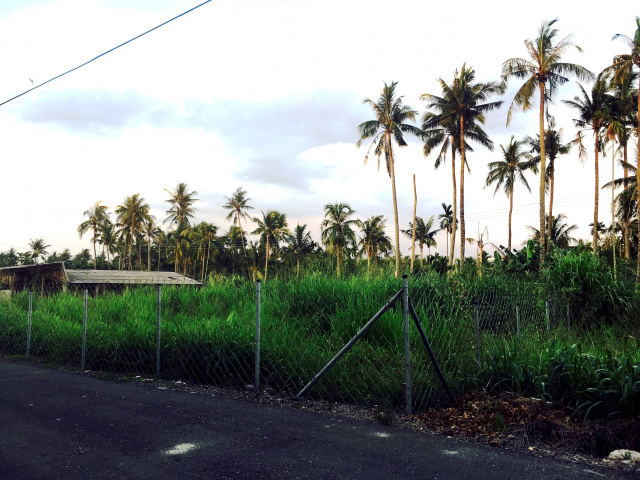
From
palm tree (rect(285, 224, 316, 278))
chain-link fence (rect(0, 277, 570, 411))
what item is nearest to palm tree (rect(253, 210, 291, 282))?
palm tree (rect(285, 224, 316, 278))

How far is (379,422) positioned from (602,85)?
3809 centimetres

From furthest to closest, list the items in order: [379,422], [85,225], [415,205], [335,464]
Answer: [85,225], [415,205], [379,422], [335,464]

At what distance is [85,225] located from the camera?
65750mm

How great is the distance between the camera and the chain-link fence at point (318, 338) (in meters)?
6.02

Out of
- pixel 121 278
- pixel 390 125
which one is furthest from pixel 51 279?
pixel 390 125

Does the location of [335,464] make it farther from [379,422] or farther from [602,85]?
[602,85]

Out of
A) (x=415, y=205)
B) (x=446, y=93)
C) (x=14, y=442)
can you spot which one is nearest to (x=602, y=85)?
(x=446, y=93)

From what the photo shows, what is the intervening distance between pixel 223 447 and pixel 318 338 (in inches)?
121

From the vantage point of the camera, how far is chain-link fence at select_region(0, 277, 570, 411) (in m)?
6.02

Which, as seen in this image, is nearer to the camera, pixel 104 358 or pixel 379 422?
pixel 379 422

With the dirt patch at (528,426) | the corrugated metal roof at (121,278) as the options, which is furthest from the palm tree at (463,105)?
the dirt patch at (528,426)

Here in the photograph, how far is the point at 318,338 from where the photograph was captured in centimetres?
742

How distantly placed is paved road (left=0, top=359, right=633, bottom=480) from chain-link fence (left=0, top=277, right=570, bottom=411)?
2.62 ft

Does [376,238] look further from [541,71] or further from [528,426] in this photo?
[528,426]
